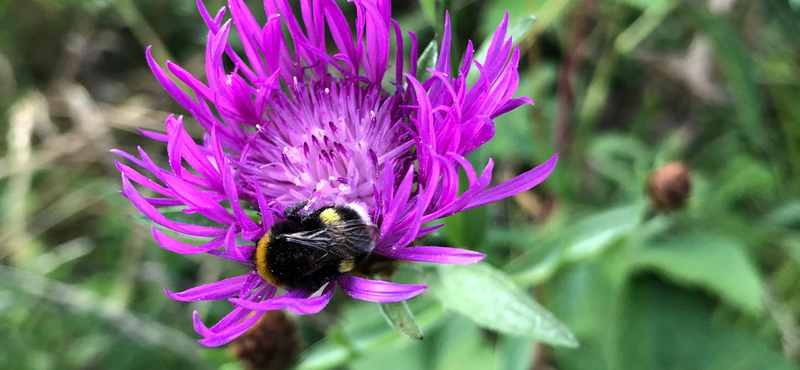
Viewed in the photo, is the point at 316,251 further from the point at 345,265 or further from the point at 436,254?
the point at 436,254

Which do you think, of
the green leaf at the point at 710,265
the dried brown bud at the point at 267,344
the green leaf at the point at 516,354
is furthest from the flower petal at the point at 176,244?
the green leaf at the point at 710,265

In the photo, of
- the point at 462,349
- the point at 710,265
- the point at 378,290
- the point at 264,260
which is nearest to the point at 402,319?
the point at 378,290

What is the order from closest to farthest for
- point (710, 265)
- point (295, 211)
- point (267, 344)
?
point (295, 211) < point (267, 344) < point (710, 265)

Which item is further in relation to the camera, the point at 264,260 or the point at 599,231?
the point at 599,231

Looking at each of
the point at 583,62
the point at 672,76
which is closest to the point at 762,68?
the point at 672,76

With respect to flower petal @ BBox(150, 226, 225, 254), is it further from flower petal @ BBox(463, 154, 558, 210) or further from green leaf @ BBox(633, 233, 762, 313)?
green leaf @ BBox(633, 233, 762, 313)
